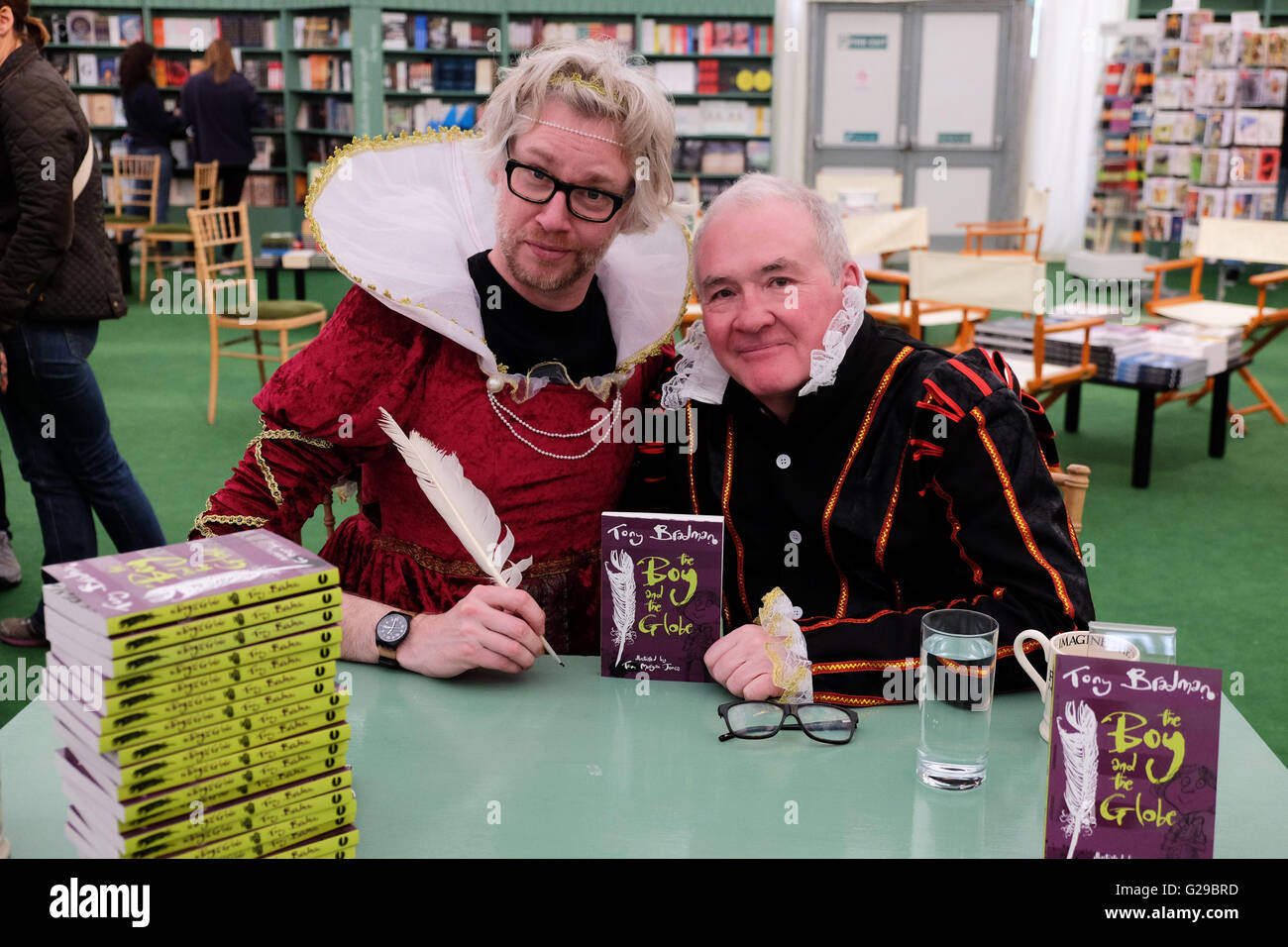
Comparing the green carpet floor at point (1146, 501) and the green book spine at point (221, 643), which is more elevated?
the green book spine at point (221, 643)

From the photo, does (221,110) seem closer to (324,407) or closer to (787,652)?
(324,407)

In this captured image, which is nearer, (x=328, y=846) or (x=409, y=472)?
(x=328, y=846)

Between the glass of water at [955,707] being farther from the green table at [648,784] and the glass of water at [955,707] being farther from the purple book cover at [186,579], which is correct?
the purple book cover at [186,579]

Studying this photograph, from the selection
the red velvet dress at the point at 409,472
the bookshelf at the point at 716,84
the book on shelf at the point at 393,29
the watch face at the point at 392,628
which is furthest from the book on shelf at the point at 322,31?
the watch face at the point at 392,628

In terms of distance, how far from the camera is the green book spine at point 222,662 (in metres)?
0.99

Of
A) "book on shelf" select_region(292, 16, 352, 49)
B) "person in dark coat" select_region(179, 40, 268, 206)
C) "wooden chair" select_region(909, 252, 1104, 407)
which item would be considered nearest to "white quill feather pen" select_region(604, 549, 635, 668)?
"wooden chair" select_region(909, 252, 1104, 407)

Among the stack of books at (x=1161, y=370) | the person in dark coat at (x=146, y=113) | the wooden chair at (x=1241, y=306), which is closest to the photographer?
the stack of books at (x=1161, y=370)

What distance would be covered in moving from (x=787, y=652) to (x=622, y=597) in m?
0.22

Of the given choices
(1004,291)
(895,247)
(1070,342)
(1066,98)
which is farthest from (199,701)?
(1066,98)

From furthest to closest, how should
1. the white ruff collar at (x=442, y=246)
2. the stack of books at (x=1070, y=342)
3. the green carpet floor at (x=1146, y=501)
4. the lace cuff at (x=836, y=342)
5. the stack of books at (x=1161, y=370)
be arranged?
the stack of books at (x=1070, y=342)
the stack of books at (x=1161, y=370)
the green carpet floor at (x=1146, y=501)
the white ruff collar at (x=442, y=246)
the lace cuff at (x=836, y=342)

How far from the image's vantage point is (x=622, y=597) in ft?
5.10

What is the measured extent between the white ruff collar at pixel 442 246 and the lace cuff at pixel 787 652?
20.4 inches
